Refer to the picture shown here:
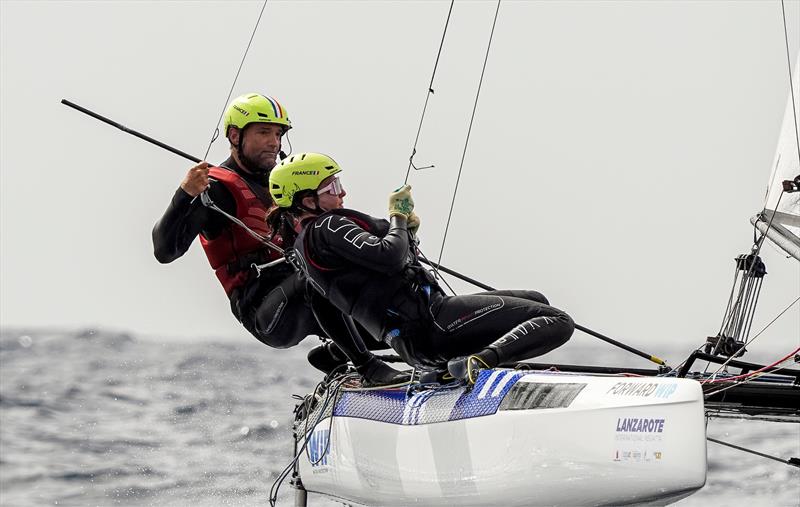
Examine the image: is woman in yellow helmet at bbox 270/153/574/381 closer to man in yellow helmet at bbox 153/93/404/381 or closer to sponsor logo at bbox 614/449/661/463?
man in yellow helmet at bbox 153/93/404/381

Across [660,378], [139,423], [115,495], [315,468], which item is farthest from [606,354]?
[660,378]

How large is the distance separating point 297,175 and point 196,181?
18.1 inches

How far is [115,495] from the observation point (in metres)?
7.51

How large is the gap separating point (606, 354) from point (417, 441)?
10.4 m

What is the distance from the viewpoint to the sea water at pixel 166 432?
7.55 metres

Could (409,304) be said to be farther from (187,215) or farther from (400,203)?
(187,215)

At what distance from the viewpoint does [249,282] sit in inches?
205

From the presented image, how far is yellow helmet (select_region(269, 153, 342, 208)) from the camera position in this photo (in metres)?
4.69

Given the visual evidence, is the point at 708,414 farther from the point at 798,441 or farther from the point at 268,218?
the point at 798,441

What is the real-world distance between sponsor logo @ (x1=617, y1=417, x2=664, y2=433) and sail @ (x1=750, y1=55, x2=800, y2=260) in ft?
6.44

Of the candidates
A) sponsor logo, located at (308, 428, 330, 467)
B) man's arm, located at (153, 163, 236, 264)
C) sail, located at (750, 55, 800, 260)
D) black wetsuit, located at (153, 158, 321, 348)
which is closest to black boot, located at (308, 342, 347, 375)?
black wetsuit, located at (153, 158, 321, 348)

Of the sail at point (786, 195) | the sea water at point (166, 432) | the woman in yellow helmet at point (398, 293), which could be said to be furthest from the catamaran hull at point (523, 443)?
the sea water at point (166, 432)

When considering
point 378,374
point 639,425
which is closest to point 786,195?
point 378,374

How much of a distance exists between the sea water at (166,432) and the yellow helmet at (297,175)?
2838 mm
